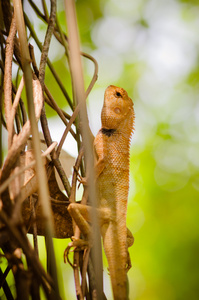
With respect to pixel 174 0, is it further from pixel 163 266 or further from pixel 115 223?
pixel 115 223

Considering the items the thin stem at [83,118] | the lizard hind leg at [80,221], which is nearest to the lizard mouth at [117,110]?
the lizard hind leg at [80,221]

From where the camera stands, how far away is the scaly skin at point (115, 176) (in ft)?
4.03

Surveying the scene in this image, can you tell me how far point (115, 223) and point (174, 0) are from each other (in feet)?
8.59

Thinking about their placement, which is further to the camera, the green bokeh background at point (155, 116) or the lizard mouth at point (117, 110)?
the green bokeh background at point (155, 116)

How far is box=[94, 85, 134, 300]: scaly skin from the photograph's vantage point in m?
1.23

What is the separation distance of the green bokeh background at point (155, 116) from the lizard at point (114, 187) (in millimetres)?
520

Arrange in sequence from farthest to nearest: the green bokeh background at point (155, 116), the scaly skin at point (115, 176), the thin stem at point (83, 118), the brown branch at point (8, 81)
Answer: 1. the green bokeh background at point (155, 116)
2. the scaly skin at point (115, 176)
3. the brown branch at point (8, 81)
4. the thin stem at point (83, 118)

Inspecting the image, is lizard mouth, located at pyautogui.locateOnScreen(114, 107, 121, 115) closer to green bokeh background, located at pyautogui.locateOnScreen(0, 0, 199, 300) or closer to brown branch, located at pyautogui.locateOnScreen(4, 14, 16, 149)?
green bokeh background, located at pyautogui.locateOnScreen(0, 0, 199, 300)

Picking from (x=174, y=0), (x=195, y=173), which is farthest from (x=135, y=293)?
(x=174, y=0)

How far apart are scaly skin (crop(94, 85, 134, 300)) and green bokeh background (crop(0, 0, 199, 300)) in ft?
1.69

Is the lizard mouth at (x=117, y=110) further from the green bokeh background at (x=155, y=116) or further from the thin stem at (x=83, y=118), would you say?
the thin stem at (x=83, y=118)

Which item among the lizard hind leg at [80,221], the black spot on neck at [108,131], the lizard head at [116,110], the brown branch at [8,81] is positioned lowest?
the lizard hind leg at [80,221]

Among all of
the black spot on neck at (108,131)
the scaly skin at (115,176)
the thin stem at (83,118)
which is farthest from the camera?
the black spot on neck at (108,131)

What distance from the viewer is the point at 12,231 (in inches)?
25.4
